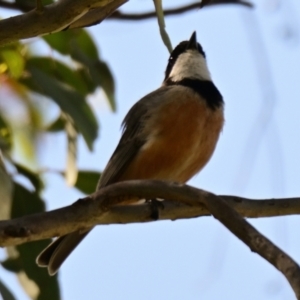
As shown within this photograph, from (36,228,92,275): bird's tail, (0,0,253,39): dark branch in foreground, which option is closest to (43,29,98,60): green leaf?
(36,228,92,275): bird's tail

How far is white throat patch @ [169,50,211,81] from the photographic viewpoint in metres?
3.33

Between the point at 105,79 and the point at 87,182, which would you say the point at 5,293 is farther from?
the point at 105,79

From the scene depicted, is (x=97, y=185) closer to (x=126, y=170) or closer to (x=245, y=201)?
(x=126, y=170)

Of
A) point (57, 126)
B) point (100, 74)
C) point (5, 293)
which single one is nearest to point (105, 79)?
point (100, 74)

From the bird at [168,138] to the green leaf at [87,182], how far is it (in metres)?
0.04

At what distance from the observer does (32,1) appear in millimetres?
2396

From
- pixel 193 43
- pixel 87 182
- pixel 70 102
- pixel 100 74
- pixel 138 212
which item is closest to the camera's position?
pixel 138 212

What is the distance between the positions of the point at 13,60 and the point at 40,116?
30 centimetres

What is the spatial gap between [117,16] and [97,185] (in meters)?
0.71

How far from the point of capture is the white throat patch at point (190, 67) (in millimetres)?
3330

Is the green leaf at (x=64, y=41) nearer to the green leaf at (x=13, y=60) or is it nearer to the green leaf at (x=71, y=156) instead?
the green leaf at (x=13, y=60)

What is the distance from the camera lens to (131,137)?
293 centimetres

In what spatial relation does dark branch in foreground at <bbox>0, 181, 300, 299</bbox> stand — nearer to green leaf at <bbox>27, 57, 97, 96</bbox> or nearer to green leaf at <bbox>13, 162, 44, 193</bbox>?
green leaf at <bbox>13, 162, 44, 193</bbox>

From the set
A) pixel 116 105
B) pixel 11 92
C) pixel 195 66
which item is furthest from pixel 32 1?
pixel 195 66
